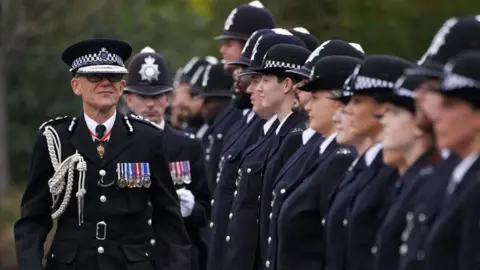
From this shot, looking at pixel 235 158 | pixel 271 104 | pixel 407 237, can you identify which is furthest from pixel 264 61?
pixel 407 237

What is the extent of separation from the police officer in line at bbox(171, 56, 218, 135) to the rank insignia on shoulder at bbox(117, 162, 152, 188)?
6744mm

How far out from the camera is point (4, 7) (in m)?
33.6

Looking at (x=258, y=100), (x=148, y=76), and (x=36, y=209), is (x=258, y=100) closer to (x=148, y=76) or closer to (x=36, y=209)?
(x=36, y=209)

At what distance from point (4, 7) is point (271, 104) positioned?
2178 cm

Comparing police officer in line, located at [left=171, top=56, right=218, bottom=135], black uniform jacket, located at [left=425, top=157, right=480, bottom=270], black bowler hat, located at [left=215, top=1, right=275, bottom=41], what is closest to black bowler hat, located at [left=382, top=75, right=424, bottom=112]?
black uniform jacket, located at [left=425, top=157, right=480, bottom=270]

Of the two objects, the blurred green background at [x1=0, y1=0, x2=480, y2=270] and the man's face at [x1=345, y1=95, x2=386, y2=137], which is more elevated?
the man's face at [x1=345, y1=95, x2=386, y2=137]

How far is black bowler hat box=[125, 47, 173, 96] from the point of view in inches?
588

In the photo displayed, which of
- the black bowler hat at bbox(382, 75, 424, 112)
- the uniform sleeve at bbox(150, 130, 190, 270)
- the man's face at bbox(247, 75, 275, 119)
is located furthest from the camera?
the man's face at bbox(247, 75, 275, 119)

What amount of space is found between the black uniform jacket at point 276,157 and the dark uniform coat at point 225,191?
1.22m

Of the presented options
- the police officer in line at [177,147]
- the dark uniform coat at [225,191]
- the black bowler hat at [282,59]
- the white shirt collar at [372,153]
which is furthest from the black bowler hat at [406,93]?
the police officer in line at [177,147]

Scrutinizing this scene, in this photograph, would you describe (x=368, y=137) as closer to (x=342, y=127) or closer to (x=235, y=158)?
(x=342, y=127)

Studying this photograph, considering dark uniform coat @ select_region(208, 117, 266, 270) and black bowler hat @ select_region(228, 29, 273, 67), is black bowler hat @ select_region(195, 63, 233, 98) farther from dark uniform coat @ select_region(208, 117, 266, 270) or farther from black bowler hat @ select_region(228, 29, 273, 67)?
dark uniform coat @ select_region(208, 117, 266, 270)

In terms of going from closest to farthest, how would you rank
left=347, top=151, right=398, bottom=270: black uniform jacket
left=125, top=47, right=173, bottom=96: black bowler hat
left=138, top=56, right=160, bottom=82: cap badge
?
left=347, top=151, right=398, bottom=270: black uniform jacket < left=125, top=47, right=173, bottom=96: black bowler hat < left=138, top=56, right=160, bottom=82: cap badge

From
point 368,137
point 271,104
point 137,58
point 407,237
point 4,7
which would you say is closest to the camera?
point 407,237
